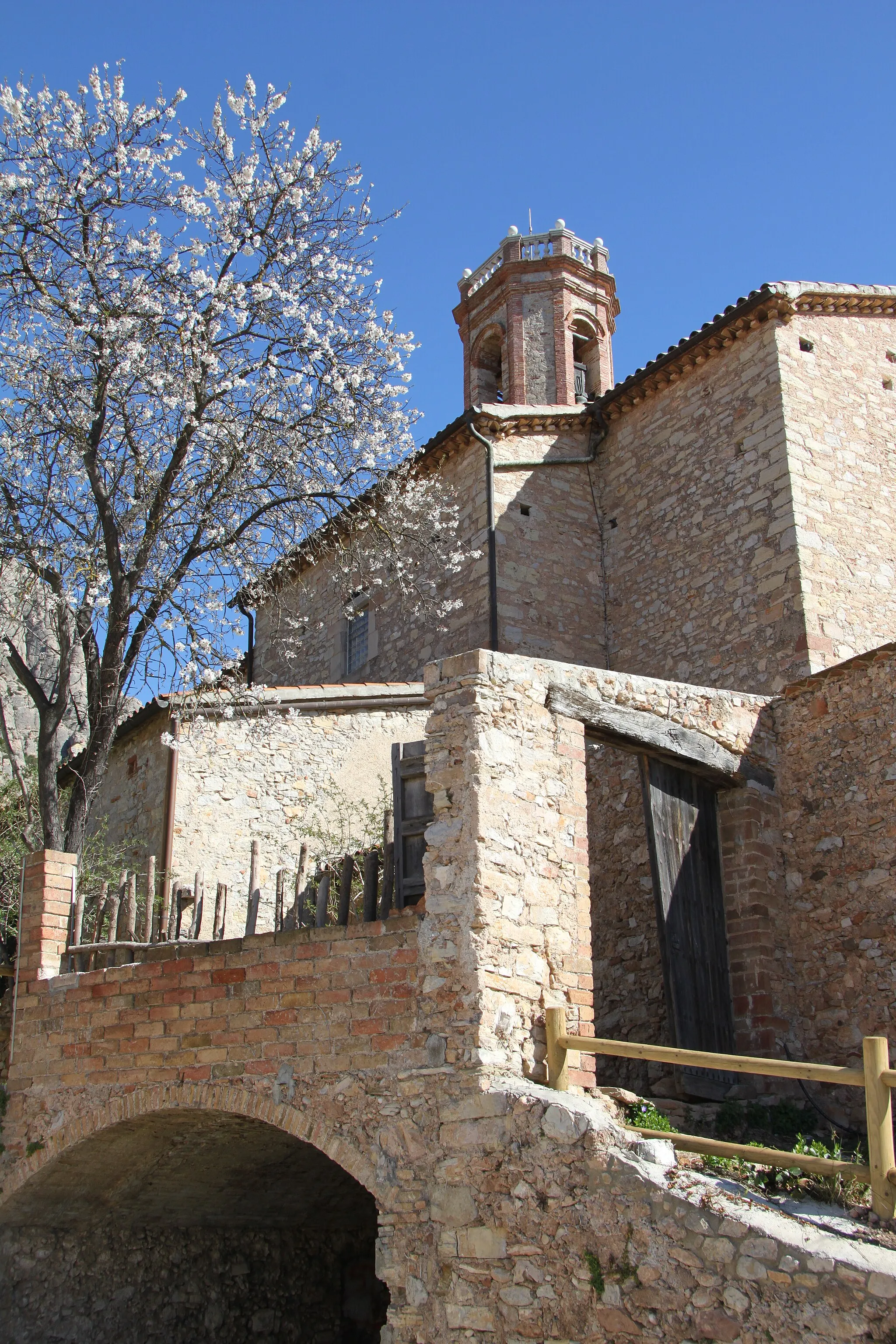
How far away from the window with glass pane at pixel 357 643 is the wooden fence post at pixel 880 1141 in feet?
40.4

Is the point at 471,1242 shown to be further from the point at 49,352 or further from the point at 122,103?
the point at 122,103

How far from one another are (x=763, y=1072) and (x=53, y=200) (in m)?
9.48

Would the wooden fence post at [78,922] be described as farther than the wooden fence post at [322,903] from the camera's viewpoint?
Yes

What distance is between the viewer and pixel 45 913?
31.3ft

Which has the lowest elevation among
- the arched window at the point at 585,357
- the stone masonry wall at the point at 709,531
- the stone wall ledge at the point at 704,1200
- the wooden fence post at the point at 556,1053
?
the stone wall ledge at the point at 704,1200

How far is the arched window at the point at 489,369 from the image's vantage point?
68.7 feet

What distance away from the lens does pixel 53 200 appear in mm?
10727

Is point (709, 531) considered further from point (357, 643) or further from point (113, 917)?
point (113, 917)

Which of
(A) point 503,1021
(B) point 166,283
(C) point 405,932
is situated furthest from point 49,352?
(A) point 503,1021

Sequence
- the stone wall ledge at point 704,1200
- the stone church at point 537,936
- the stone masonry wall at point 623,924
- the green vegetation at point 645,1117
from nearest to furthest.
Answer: the stone wall ledge at point 704,1200, the stone church at point 537,936, the green vegetation at point 645,1117, the stone masonry wall at point 623,924

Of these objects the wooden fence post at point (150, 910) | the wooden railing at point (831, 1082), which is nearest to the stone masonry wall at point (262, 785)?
the wooden fence post at point (150, 910)

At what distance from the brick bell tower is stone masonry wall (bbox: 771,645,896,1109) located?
36.1 feet

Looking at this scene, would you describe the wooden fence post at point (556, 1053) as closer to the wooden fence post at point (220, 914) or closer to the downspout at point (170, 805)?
the wooden fence post at point (220, 914)

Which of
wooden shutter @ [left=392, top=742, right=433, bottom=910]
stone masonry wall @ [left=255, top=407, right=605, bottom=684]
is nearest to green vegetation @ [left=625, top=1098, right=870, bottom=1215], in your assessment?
wooden shutter @ [left=392, top=742, right=433, bottom=910]
